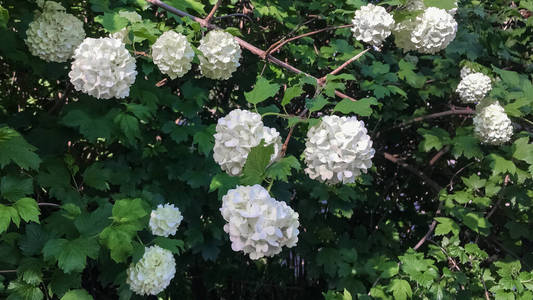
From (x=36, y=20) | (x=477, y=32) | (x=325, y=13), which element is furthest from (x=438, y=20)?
(x=36, y=20)

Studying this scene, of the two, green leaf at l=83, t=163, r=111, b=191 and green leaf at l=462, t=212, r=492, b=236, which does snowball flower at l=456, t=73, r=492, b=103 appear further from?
green leaf at l=83, t=163, r=111, b=191

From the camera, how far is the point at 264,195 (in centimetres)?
110

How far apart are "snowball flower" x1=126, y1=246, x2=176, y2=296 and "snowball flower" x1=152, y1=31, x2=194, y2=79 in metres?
0.91

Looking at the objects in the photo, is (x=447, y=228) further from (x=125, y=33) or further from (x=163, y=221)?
(x=125, y=33)

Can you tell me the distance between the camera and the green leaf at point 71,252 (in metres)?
1.74

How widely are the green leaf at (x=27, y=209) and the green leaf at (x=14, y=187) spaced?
7cm

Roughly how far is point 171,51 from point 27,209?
3.01ft

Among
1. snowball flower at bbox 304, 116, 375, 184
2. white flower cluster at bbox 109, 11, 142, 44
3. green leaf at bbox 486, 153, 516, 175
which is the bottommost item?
green leaf at bbox 486, 153, 516, 175

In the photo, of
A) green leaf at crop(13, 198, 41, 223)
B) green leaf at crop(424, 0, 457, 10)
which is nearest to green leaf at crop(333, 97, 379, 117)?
green leaf at crop(424, 0, 457, 10)

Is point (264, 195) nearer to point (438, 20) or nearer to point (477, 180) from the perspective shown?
point (438, 20)

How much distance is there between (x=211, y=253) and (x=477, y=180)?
1939mm

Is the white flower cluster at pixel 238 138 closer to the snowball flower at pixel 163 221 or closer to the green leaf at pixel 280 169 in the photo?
the green leaf at pixel 280 169

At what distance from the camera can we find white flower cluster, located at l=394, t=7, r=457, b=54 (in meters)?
2.20

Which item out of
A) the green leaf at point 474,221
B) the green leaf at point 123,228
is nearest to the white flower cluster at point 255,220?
the green leaf at point 123,228
